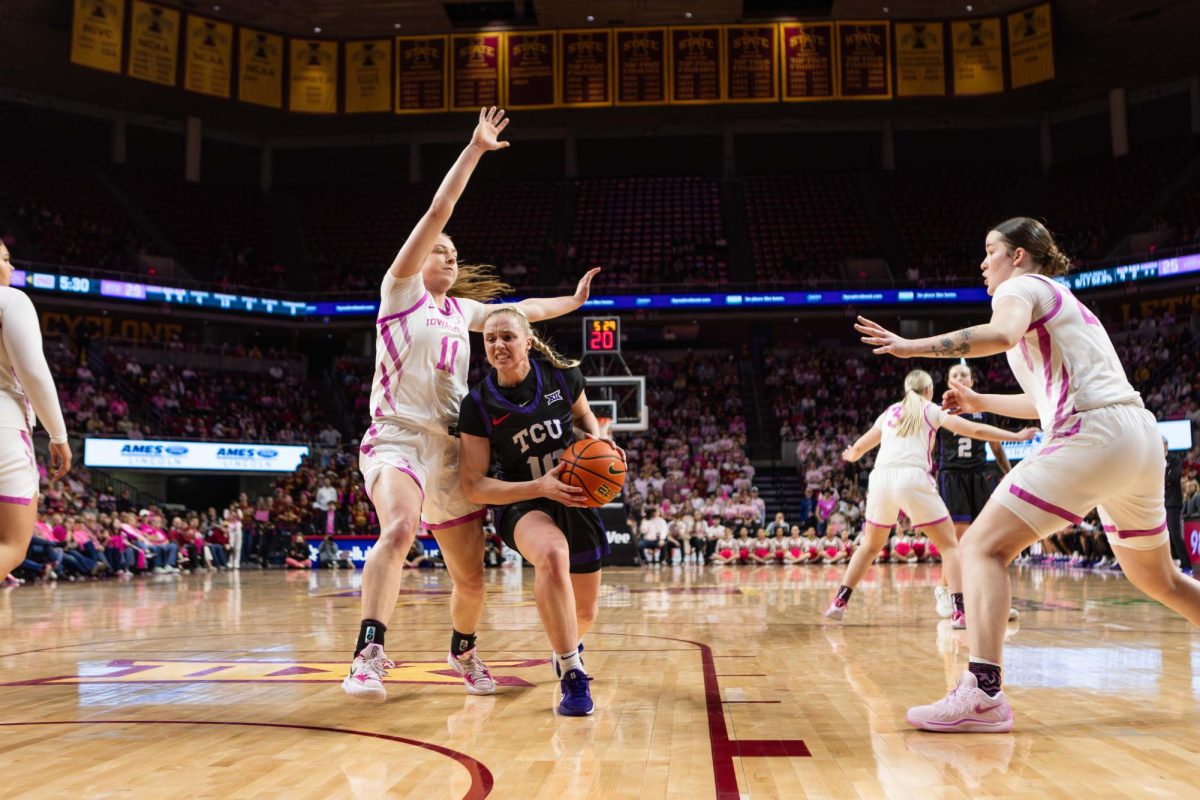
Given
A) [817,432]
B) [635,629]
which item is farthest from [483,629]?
[817,432]

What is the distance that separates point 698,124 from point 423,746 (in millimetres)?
34345

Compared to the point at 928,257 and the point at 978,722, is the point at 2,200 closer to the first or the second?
the point at 928,257

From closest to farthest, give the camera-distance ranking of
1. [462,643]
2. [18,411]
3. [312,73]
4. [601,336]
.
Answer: [18,411], [462,643], [601,336], [312,73]

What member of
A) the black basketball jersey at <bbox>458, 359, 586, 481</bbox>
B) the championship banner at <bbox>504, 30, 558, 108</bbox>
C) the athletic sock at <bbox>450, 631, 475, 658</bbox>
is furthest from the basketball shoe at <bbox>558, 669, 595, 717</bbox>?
the championship banner at <bbox>504, 30, 558, 108</bbox>

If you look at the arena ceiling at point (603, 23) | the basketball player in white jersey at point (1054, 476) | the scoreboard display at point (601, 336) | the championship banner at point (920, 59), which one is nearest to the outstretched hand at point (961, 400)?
the basketball player in white jersey at point (1054, 476)

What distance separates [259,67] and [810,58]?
595 inches

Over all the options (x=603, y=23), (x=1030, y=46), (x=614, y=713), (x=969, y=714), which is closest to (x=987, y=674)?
(x=969, y=714)

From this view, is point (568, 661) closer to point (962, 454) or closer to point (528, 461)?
point (528, 461)

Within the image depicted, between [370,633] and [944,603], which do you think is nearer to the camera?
[370,633]

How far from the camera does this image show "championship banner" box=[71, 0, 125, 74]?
87.7 ft

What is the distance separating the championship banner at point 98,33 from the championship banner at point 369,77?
589 cm

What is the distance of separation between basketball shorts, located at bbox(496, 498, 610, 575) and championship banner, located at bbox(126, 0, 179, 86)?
2715cm

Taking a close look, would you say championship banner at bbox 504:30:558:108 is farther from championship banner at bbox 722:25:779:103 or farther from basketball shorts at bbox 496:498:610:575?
basketball shorts at bbox 496:498:610:575

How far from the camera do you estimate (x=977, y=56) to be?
28.9 meters
